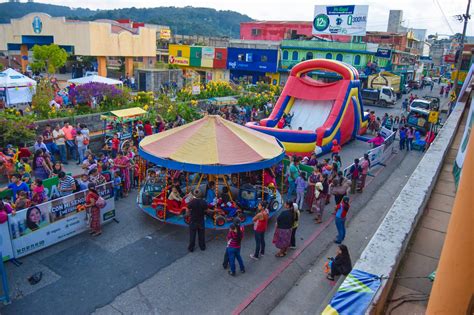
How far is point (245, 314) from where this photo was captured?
7352mm

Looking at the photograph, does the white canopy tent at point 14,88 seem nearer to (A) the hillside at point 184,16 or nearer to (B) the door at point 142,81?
(B) the door at point 142,81

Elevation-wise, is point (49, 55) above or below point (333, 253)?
above

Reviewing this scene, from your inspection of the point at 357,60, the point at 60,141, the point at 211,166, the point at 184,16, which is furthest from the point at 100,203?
the point at 184,16

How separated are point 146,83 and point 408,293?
3291 centimetres

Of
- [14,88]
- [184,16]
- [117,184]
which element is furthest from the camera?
[184,16]

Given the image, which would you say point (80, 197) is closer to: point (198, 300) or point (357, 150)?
point (198, 300)

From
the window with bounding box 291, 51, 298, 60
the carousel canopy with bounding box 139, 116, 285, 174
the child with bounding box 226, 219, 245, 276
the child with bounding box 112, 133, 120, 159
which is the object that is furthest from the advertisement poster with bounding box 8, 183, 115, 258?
the window with bounding box 291, 51, 298, 60

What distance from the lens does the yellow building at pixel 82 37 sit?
36.1 m

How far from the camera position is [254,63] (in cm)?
4825

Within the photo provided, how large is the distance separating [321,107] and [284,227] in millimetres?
12633

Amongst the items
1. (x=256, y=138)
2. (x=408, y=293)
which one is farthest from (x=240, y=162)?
(x=408, y=293)

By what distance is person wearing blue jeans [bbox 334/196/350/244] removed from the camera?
9629 mm

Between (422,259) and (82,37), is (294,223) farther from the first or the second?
(82,37)

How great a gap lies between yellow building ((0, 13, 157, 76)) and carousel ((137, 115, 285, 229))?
92.1 ft
